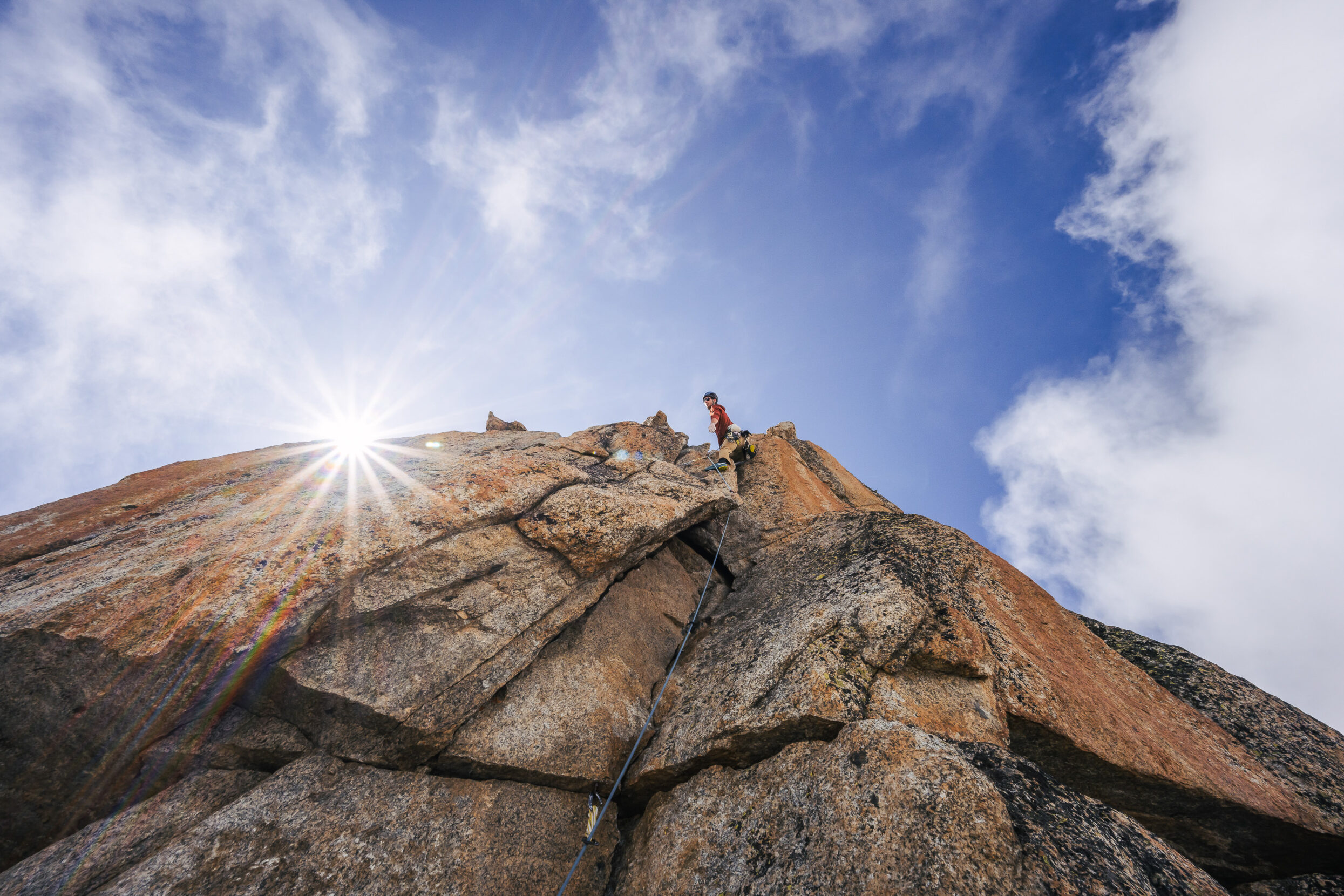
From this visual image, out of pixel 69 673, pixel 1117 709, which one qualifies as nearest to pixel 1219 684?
pixel 1117 709

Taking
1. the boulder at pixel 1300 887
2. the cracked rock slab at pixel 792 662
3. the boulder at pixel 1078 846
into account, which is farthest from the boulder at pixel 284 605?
the boulder at pixel 1300 887

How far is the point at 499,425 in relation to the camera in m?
19.3

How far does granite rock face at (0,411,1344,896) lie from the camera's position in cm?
560

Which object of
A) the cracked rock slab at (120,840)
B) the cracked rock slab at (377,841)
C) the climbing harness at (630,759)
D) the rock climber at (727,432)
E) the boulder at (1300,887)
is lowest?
the cracked rock slab at (120,840)

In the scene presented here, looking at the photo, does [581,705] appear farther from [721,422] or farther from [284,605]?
[721,422]

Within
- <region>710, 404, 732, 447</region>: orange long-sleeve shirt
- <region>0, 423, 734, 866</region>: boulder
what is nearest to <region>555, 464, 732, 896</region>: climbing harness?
<region>0, 423, 734, 866</region>: boulder

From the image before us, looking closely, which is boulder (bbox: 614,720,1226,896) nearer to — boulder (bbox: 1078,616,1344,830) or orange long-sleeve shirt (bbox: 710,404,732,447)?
boulder (bbox: 1078,616,1344,830)

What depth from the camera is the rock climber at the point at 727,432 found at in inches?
695

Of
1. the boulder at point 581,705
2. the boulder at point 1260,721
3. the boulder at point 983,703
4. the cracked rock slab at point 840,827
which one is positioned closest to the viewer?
the cracked rock slab at point 840,827

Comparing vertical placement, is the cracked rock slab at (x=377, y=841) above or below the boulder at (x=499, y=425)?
→ below

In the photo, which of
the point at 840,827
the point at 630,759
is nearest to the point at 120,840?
the point at 630,759

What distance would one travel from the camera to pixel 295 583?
24.4ft

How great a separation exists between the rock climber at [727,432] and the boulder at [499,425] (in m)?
7.60

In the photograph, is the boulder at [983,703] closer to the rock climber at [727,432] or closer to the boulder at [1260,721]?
the boulder at [1260,721]
